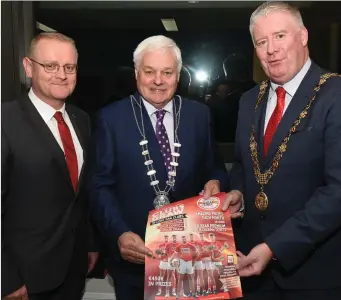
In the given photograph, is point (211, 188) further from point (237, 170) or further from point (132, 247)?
point (132, 247)

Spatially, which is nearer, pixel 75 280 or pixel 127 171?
pixel 127 171

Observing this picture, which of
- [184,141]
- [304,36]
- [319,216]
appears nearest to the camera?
[319,216]

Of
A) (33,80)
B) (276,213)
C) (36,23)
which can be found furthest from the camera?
(36,23)

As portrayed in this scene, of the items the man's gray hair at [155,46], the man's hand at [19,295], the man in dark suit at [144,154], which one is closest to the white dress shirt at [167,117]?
the man in dark suit at [144,154]

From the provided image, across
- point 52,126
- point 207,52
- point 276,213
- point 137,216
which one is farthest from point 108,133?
point 276,213

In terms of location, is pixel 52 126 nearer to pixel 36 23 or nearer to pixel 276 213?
pixel 36 23

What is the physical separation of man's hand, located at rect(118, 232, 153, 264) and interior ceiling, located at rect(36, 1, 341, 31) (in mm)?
808

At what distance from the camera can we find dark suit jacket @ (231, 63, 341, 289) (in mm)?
1277

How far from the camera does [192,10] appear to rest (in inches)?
67.2

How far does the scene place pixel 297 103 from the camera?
1351 mm

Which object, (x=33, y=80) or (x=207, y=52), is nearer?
(x=33, y=80)

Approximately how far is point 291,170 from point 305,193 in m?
0.09

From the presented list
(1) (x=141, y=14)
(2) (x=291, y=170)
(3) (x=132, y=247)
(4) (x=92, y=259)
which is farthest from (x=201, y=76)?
(4) (x=92, y=259)

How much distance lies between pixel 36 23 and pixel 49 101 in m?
0.35
